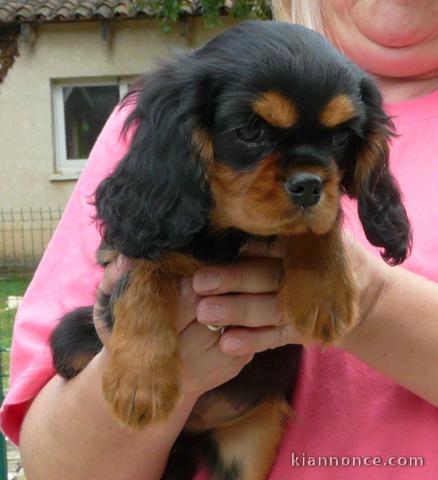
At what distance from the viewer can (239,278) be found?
1653mm

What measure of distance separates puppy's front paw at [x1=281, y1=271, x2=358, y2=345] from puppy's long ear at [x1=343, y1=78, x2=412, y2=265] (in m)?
0.14

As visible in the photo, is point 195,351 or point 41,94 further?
point 41,94

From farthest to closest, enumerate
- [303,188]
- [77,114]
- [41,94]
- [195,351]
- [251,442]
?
[77,114], [41,94], [251,442], [195,351], [303,188]

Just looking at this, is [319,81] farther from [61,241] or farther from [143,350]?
[61,241]

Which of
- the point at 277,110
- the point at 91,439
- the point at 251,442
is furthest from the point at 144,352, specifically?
the point at 277,110

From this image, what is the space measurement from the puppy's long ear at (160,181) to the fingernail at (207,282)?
0.27ft

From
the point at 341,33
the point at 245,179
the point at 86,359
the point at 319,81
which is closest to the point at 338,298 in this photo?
the point at 245,179

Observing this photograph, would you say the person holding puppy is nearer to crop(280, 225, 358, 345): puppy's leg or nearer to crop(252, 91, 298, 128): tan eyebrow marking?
crop(280, 225, 358, 345): puppy's leg

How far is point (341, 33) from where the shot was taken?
2.34 meters

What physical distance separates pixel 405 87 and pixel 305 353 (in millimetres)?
821

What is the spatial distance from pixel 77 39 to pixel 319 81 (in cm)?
1118

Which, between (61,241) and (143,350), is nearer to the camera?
(143,350)

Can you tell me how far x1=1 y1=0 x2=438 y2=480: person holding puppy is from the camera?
1.74 meters

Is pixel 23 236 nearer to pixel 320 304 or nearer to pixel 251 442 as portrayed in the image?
pixel 251 442
